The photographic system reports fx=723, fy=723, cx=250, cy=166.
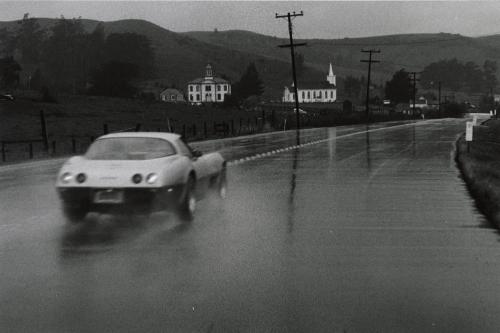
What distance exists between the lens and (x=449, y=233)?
997cm

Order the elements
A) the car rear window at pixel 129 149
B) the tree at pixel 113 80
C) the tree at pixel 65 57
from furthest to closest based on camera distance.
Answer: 1. the tree at pixel 65 57
2. the tree at pixel 113 80
3. the car rear window at pixel 129 149

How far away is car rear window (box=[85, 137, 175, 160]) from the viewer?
1161cm

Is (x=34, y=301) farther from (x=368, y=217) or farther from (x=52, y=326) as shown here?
(x=368, y=217)

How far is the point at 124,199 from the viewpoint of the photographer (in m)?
10.4

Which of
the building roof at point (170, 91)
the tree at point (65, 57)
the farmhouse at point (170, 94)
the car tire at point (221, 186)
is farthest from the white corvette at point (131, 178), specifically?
the building roof at point (170, 91)

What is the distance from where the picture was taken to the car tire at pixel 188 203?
11.1 m

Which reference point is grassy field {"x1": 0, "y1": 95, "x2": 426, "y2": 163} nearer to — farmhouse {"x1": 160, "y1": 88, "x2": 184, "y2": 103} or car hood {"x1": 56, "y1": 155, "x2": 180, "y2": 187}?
car hood {"x1": 56, "y1": 155, "x2": 180, "y2": 187}

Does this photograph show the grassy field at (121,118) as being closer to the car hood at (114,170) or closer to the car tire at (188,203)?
the car tire at (188,203)

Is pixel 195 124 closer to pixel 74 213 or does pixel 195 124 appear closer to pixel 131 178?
pixel 74 213

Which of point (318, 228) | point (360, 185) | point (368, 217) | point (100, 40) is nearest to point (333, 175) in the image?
point (360, 185)

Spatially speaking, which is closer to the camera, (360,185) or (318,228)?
(318,228)

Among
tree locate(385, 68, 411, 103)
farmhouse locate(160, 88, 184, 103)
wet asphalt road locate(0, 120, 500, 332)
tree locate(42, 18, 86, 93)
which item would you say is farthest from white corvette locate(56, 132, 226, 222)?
farmhouse locate(160, 88, 184, 103)

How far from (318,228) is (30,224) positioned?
14.1 feet

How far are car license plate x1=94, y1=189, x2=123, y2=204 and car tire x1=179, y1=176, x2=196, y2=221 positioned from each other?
1.09m
